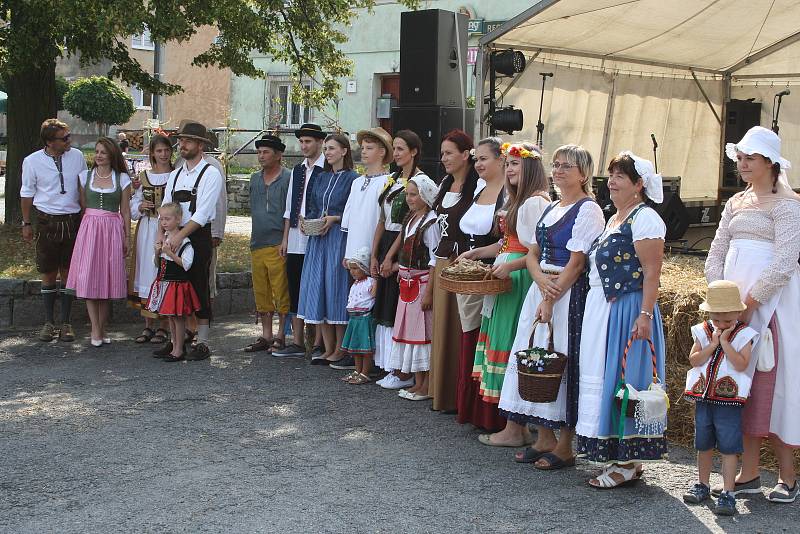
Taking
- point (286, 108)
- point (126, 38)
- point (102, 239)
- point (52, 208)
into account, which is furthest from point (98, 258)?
point (286, 108)

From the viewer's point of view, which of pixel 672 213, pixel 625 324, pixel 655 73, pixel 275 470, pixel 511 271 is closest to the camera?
pixel 625 324

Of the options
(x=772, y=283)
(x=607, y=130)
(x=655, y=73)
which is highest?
(x=655, y=73)

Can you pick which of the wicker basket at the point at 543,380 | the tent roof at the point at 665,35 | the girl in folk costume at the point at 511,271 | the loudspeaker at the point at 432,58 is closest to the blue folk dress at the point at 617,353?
the wicker basket at the point at 543,380

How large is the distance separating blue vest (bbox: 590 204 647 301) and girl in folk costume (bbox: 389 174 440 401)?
2.05 metres

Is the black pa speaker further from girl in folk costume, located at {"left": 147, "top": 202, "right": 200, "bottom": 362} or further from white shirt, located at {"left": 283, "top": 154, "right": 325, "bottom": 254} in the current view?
girl in folk costume, located at {"left": 147, "top": 202, "right": 200, "bottom": 362}

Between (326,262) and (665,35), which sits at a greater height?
(665,35)

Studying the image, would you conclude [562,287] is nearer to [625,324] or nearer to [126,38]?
[625,324]

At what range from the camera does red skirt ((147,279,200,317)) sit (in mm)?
8078

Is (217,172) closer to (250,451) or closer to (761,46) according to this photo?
(250,451)

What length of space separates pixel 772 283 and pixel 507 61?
6240 mm

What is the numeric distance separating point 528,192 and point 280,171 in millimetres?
3381

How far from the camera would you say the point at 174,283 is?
8.16m

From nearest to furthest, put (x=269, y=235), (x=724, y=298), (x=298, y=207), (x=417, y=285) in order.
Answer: (x=724, y=298) → (x=417, y=285) → (x=298, y=207) → (x=269, y=235)

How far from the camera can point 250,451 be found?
5.73 meters
